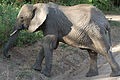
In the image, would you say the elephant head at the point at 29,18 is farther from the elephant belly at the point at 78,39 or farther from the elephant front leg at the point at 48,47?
the elephant belly at the point at 78,39

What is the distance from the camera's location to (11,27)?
10.1 m

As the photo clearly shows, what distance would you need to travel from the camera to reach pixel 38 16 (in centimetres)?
889

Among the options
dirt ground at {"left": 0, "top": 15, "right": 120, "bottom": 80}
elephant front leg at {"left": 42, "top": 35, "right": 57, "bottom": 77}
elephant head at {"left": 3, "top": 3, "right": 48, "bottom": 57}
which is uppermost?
elephant head at {"left": 3, "top": 3, "right": 48, "bottom": 57}

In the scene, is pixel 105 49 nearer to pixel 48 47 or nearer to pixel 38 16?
pixel 48 47

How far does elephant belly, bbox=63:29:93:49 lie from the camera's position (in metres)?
8.89

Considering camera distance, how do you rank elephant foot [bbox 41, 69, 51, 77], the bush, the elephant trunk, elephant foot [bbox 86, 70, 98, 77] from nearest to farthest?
elephant foot [bbox 41, 69, 51, 77] → the elephant trunk → elephant foot [bbox 86, 70, 98, 77] → the bush

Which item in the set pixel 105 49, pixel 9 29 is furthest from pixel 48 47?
pixel 9 29

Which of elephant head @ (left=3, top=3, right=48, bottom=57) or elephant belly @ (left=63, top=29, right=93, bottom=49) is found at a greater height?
elephant head @ (left=3, top=3, right=48, bottom=57)

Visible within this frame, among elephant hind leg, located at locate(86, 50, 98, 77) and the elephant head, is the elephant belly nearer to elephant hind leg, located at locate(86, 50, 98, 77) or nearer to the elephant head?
elephant hind leg, located at locate(86, 50, 98, 77)

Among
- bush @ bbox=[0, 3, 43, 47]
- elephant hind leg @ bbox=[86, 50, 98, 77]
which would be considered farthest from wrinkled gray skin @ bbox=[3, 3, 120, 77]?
bush @ bbox=[0, 3, 43, 47]

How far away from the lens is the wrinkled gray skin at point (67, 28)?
8.79m

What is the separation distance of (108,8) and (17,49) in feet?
35.6

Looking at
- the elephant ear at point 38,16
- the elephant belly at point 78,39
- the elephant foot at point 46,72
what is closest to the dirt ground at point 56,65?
the elephant foot at point 46,72

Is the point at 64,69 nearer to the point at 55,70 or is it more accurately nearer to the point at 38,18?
the point at 55,70
